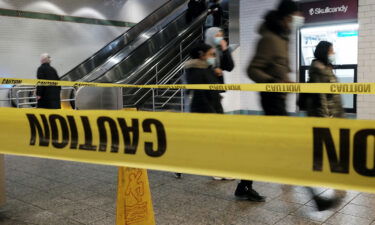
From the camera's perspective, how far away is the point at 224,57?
4527 mm

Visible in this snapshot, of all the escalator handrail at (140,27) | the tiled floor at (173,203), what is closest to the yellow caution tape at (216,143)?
→ the tiled floor at (173,203)

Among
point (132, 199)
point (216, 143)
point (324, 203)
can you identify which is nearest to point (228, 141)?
point (216, 143)

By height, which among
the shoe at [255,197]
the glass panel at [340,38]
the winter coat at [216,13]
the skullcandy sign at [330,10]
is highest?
the winter coat at [216,13]

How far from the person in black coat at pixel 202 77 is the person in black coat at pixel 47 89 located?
418cm

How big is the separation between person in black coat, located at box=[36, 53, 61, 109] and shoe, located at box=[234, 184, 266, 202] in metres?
5.02

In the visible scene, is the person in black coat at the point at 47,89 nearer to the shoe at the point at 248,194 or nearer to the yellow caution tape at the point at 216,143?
the shoe at the point at 248,194

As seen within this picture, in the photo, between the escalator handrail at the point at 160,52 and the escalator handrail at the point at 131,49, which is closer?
the escalator handrail at the point at 160,52

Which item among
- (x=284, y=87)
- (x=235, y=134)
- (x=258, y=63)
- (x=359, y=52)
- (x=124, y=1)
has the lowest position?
(x=235, y=134)

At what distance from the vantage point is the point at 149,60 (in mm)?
10414

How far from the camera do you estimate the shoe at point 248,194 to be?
3607 millimetres

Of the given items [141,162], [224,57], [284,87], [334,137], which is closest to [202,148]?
[141,162]

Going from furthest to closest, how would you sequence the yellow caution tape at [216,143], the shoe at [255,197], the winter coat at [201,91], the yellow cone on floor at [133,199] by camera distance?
1. the winter coat at [201,91]
2. the shoe at [255,197]
3. the yellow cone on floor at [133,199]
4. the yellow caution tape at [216,143]

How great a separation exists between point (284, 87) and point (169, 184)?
6.13 ft

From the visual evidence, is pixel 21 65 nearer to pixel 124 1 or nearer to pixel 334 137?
pixel 124 1
